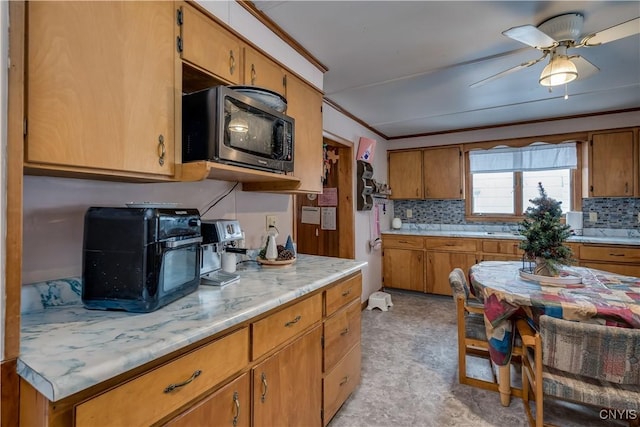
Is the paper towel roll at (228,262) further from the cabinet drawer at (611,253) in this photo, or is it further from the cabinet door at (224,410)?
the cabinet drawer at (611,253)

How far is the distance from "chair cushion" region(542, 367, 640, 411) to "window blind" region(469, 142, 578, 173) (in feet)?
10.8

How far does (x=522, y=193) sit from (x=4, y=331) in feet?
16.3

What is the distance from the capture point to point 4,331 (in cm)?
72

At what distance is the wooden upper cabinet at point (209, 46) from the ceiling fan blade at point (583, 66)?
2.10 metres

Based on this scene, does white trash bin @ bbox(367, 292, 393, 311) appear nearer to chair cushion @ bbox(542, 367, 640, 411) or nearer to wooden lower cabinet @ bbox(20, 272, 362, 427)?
wooden lower cabinet @ bbox(20, 272, 362, 427)

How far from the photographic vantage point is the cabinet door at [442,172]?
172 inches

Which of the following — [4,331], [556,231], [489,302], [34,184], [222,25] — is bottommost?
[489,302]

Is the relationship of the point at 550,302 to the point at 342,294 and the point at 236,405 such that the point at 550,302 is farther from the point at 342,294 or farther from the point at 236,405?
the point at 236,405

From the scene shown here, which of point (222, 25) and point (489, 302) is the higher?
point (222, 25)

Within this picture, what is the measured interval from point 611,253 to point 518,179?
1.38 m

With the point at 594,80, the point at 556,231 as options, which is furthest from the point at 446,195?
the point at 556,231

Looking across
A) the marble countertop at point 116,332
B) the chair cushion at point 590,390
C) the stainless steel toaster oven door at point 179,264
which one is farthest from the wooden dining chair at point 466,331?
the stainless steel toaster oven door at point 179,264

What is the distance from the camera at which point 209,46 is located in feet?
4.57

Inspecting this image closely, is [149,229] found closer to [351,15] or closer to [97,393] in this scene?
[97,393]
